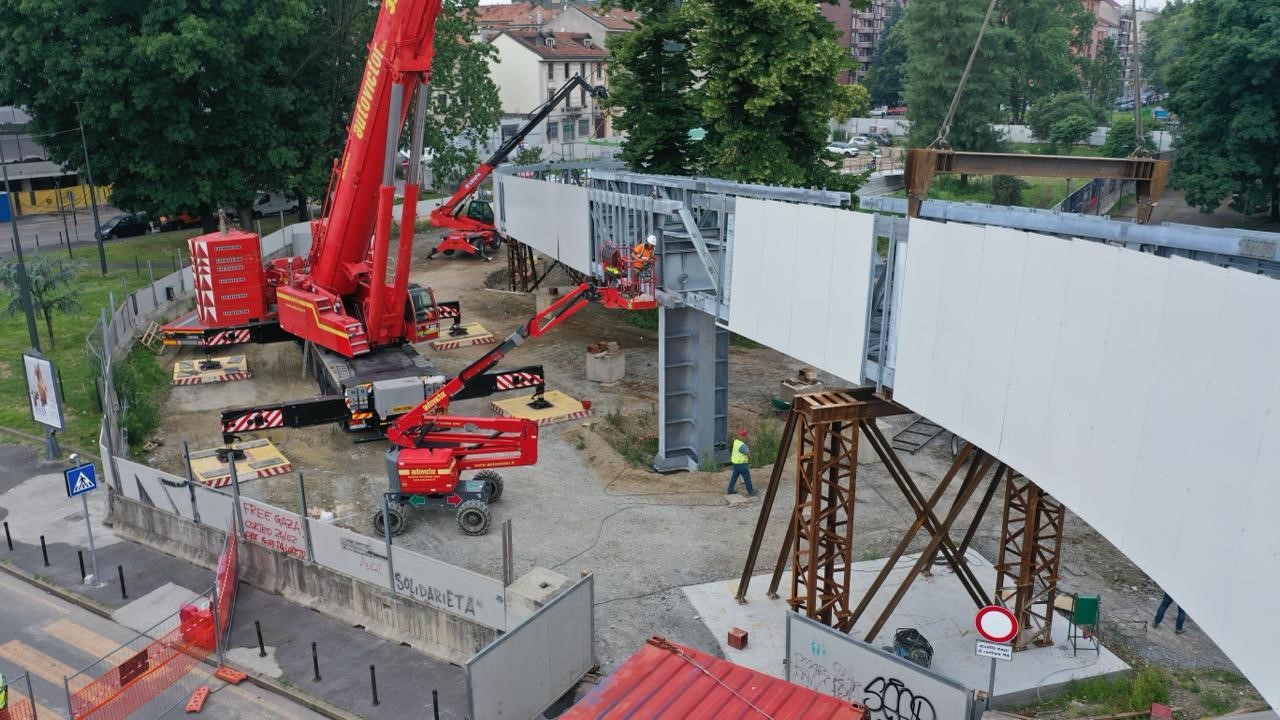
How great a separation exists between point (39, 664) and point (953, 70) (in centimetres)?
6194

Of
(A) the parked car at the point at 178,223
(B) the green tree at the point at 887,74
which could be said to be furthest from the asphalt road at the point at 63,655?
(B) the green tree at the point at 887,74

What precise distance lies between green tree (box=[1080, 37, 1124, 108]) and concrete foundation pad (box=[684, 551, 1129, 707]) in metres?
84.7

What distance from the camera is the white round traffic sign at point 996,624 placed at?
40.0 feet

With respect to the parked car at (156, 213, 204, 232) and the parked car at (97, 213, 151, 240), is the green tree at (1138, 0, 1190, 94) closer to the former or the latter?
the parked car at (156, 213, 204, 232)

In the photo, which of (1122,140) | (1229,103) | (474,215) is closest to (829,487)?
(474,215)

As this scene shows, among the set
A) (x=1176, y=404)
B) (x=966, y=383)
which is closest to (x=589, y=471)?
(x=966, y=383)

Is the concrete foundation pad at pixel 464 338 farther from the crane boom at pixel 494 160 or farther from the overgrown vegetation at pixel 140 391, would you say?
the overgrown vegetation at pixel 140 391

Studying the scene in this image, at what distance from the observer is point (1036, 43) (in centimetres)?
7231

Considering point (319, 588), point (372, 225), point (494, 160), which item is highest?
point (494, 160)

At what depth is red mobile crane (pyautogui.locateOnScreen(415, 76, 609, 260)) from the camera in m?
35.6

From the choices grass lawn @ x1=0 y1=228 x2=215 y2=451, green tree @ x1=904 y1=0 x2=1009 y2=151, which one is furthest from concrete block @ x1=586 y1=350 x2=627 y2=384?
green tree @ x1=904 y1=0 x2=1009 y2=151

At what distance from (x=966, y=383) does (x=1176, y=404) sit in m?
3.96

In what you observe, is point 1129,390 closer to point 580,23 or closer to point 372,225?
point 372,225

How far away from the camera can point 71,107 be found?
1708 inches
